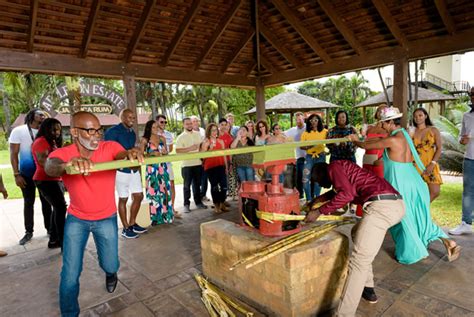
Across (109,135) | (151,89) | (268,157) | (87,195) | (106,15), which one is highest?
(151,89)

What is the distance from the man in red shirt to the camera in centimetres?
242

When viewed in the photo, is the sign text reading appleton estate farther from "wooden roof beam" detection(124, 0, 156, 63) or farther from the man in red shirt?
the man in red shirt

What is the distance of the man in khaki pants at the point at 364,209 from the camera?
232cm

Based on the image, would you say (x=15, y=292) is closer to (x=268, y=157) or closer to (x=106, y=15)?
(x=268, y=157)

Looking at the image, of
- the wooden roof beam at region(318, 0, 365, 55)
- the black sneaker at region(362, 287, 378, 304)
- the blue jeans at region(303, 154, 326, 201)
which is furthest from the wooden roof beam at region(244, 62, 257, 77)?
the black sneaker at region(362, 287, 378, 304)

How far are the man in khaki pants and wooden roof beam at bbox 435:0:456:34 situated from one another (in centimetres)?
383

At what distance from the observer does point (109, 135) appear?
452cm

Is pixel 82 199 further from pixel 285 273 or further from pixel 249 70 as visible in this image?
pixel 249 70

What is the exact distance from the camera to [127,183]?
4676 millimetres

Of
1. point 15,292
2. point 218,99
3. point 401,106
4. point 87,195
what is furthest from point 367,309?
point 218,99

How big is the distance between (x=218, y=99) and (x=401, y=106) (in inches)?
1126

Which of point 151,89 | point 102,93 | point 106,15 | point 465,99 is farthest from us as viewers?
point 151,89

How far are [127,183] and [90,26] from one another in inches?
109

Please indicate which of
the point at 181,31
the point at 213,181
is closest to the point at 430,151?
the point at 213,181
